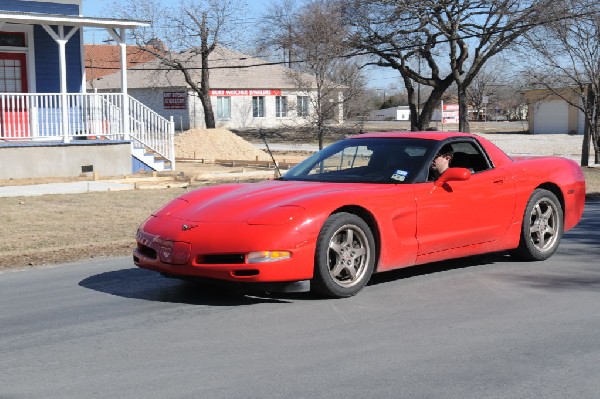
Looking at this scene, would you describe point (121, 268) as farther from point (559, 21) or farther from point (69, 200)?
point (559, 21)

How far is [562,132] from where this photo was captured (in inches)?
2717

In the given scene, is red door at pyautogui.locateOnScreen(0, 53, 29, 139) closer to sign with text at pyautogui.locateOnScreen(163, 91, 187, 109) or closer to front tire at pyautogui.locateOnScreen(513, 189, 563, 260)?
front tire at pyautogui.locateOnScreen(513, 189, 563, 260)

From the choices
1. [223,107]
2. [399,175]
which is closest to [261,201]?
[399,175]

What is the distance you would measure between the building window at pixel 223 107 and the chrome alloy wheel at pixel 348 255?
6283cm

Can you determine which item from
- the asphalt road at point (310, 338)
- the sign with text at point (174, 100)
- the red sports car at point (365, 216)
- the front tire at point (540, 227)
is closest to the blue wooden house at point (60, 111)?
the asphalt road at point (310, 338)

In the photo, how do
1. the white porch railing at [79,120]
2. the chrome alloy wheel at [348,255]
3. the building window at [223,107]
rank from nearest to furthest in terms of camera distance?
1. the chrome alloy wheel at [348,255]
2. the white porch railing at [79,120]
3. the building window at [223,107]

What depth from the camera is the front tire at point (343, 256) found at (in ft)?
22.1

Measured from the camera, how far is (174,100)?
68062 mm

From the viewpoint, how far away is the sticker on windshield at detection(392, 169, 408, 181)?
7637mm

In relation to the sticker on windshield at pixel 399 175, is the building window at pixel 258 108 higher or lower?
higher

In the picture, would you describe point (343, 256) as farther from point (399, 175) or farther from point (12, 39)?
point (12, 39)

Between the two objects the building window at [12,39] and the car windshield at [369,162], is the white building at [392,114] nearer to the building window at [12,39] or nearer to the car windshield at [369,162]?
the building window at [12,39]

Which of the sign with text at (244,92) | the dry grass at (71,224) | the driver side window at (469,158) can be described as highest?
the sign with text at (244,92)

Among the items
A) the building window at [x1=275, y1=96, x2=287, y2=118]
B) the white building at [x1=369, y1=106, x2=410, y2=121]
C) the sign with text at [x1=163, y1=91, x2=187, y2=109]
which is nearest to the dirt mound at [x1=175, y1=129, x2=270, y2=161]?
the sign with text at [x1=163, y1=91, x2=187, y2=109]
